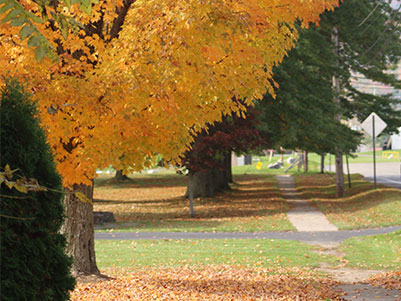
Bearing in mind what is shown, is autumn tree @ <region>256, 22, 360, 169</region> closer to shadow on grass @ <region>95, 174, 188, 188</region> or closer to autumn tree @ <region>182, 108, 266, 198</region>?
autumn tree @ <region>182, 108, 266, 198</region>

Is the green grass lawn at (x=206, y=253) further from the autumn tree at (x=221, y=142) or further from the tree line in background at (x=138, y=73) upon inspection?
the autumn tree at (x=221, y=142)

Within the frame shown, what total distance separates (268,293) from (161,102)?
3.38 metres

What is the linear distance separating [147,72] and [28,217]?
343 cm

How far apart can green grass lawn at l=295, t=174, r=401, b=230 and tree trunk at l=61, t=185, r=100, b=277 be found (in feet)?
34.2

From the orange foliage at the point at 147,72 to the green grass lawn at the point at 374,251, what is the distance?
5.68m

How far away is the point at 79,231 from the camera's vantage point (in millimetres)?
10328

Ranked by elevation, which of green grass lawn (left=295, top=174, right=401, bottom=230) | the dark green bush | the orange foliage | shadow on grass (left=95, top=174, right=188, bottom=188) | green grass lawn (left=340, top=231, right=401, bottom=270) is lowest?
green grass lawn (left=340, top=231, right=401, bottom=270)

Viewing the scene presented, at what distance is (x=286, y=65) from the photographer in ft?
85.0

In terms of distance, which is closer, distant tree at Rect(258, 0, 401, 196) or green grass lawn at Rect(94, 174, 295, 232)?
green grass lawn at Rect(94, 174, 295, 232)

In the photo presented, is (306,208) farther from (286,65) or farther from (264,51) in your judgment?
(264,51)

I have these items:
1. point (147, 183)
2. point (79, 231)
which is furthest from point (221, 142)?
point (147, 183)

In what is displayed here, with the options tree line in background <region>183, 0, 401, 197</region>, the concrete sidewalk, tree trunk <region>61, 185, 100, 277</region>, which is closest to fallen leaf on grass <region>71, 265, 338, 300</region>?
tree trunk <region>61, 185, 100, 277</region>

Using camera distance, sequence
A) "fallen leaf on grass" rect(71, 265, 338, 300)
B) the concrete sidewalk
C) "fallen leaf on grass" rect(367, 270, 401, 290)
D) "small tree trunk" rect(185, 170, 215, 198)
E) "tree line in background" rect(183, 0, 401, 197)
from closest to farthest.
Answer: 1. "fallen leaf on grass" rect(71, 265, 338, 300)
2. "fallen leaf on grass" rect(367, 270, 401, 290)
3. the concrete sidewalk
4. "tree line in background" rect(183, 0, 401, 197)
5. "small tree trunk" rect(185, 170, 215, 198)

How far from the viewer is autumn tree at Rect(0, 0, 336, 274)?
787 cm
